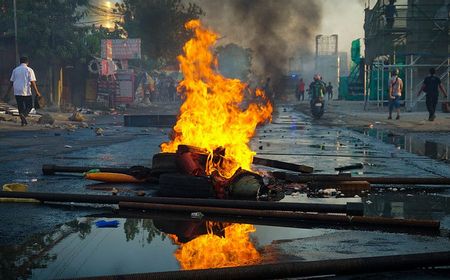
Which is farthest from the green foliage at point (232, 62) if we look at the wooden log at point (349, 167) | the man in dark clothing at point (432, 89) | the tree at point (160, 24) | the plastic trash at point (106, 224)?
the plastic trash at point (106, 224)

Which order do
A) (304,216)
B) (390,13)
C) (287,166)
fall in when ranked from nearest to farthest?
(304,216), (287,166), (390,13)

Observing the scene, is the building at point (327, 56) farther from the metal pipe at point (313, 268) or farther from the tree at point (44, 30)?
the metal pipe at point (313, 268)

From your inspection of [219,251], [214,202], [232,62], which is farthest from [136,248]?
[232,62]

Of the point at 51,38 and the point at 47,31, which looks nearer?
the point at 47,31

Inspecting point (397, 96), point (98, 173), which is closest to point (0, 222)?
point (98, 173)

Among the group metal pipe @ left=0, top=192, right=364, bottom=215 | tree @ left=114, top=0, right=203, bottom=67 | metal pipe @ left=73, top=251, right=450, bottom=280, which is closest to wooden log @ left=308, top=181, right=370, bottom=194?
metal pipe @ left=0, top=192, right=364, bottom=215

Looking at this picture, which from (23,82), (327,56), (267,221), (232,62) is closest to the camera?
(267,221)

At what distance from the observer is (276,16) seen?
20406 mm

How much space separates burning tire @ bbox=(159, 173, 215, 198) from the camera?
644 cm

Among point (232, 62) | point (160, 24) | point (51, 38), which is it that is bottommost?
point (232, 62)

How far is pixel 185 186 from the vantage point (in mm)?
6586

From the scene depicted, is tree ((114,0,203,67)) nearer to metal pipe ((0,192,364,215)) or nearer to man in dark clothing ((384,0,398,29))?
man in dark clothing ((384,0,398,29))

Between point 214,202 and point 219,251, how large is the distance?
132 cm

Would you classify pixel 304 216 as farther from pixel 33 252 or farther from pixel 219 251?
pixel 33 252
